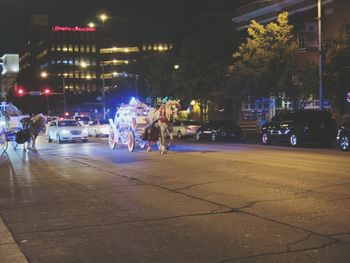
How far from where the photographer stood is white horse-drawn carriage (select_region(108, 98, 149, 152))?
A: 79.8 ft

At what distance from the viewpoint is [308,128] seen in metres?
27.5

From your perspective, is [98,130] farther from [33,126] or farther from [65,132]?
[33,126]

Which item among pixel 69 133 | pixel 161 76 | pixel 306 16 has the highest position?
pixel 306 16

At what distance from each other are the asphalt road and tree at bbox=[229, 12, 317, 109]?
1852 cm

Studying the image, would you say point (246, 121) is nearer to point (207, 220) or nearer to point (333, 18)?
point (333, 18)

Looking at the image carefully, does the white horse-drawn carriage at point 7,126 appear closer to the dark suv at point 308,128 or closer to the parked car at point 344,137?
the dark suv at point 308,128

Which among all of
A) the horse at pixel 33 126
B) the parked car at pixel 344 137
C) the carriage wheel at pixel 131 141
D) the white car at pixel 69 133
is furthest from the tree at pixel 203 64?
the parked car at pixel 344 137

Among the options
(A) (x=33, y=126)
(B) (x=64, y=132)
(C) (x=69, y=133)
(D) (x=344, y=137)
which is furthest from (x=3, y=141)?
(D) (x=344, y=137)

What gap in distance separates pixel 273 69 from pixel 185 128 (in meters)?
8.11

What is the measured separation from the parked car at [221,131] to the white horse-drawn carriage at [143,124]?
31.5 feet

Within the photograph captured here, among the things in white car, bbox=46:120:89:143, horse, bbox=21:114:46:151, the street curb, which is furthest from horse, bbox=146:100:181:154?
the street curb

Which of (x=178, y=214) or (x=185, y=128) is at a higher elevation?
(x=185, y=128)

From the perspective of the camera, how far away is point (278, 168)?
51.7ft

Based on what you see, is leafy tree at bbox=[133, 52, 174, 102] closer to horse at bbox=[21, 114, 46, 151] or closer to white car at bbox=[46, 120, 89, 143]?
white car at bbox=[46, 120, 89, 143]
